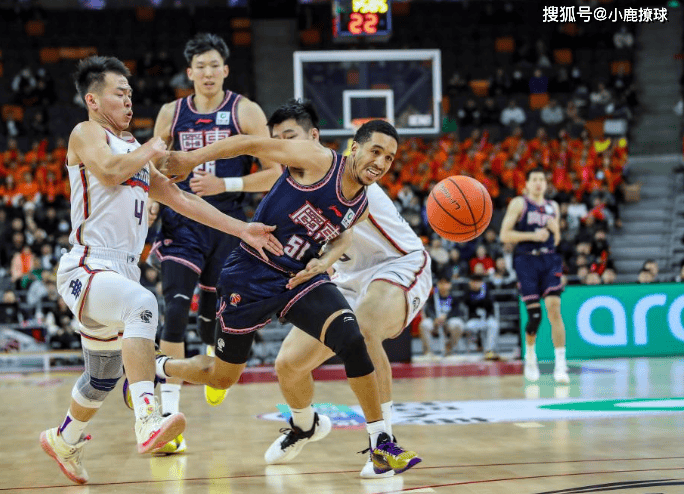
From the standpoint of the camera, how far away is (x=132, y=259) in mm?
4637

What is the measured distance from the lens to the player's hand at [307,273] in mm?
4652

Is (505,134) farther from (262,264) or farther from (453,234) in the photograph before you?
(262,264)

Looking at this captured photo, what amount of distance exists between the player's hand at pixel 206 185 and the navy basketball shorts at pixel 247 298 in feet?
2.37

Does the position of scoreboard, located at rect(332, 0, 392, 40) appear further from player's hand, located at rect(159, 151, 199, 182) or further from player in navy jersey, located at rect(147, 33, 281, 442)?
player's hand, located at rect(159, 151, 199, 182)

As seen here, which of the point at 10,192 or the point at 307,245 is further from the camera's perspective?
the point at 10,192

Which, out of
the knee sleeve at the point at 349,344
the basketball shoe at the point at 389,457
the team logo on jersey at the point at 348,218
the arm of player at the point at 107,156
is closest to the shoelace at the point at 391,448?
the basketball shoe at the point at 389,457

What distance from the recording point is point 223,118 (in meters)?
5.95

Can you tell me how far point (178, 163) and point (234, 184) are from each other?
105 centimetres

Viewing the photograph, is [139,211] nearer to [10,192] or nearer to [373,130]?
[373,130]

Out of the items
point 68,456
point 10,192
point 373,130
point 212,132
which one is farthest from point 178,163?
point 10,192

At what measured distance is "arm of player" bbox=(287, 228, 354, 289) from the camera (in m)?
4.66

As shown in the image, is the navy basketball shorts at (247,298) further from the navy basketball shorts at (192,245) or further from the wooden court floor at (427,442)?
the navy basketball shorts at (192,245)

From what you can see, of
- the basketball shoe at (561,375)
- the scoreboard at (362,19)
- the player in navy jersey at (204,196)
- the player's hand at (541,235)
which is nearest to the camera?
the player in navy jersey at (204,196)

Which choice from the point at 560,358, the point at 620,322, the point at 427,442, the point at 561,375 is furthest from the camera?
the point at 620,322
